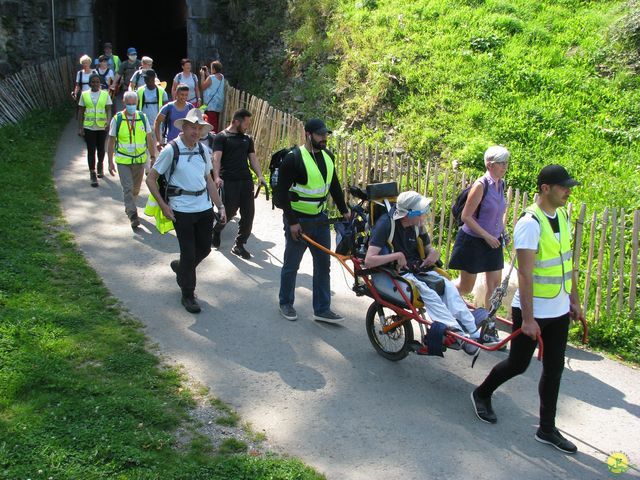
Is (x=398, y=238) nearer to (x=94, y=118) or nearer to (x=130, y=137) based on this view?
(x=130, y=137)

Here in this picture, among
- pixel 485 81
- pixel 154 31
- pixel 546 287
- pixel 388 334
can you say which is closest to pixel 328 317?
pixel 388 334

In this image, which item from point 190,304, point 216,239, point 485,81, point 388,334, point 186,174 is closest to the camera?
point 388,334

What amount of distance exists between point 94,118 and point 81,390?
7.30 metres

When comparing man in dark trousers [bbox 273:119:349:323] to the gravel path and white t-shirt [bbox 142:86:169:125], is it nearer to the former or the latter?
the gravel path

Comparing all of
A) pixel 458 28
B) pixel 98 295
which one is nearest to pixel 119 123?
pixel 98 295

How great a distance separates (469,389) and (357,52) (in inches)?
395

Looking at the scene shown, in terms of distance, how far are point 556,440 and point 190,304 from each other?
145 inches

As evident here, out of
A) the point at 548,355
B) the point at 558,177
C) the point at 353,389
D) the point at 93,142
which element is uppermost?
the point at 558,177

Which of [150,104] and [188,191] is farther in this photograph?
[150,104]

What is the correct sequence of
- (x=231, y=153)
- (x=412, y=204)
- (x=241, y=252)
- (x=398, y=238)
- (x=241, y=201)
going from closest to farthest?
1. (x=412, y=204)
2. (x=398, y=238)
3. (x=231, y=153)
4. (x=241, y=201)
5. (x=241, y=252)

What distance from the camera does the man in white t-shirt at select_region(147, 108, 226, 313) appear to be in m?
6.76

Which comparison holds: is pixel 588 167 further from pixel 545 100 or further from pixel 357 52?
pixel 357 52

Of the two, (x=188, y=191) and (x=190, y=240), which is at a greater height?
(x=188, y=191)

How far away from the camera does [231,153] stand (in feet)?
28.2
